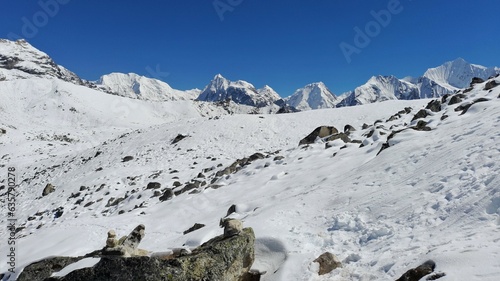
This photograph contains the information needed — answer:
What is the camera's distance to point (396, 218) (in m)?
7.86

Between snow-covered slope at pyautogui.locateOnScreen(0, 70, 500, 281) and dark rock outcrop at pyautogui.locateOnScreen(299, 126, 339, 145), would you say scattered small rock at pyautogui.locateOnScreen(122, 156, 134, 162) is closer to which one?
snow-covered slope at pyautogui.locateOnScreen(0, 70, 500, 281)

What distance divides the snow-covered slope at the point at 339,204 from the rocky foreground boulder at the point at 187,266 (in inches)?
29.1

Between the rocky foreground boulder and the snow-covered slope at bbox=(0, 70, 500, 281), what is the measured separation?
739 millimetres

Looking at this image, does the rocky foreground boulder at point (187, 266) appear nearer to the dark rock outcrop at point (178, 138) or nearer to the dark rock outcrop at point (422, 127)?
the dark rock outcrop at point (422, 127)

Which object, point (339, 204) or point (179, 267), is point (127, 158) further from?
point (179, 267)

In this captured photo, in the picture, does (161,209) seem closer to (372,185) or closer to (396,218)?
(372,185)

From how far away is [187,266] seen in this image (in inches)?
239

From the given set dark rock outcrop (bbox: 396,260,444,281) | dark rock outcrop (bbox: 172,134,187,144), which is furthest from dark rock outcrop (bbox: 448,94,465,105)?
dark rock outcrop (bbox: 172,134,187,144)

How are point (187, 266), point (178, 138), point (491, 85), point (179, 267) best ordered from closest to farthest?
1. point (179, 267)
2. point (187, 266)
3. point (491, 85)
4. point (178, 138)

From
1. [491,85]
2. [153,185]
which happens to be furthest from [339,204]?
[491,85]

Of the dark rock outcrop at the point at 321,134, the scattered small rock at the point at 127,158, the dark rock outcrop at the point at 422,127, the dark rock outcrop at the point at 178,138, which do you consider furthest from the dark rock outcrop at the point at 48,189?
the dark rock outcrop at the point at 422,127

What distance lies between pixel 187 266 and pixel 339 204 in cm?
522

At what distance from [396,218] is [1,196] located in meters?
32.5

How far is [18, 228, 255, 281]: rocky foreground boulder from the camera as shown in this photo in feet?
18.7
